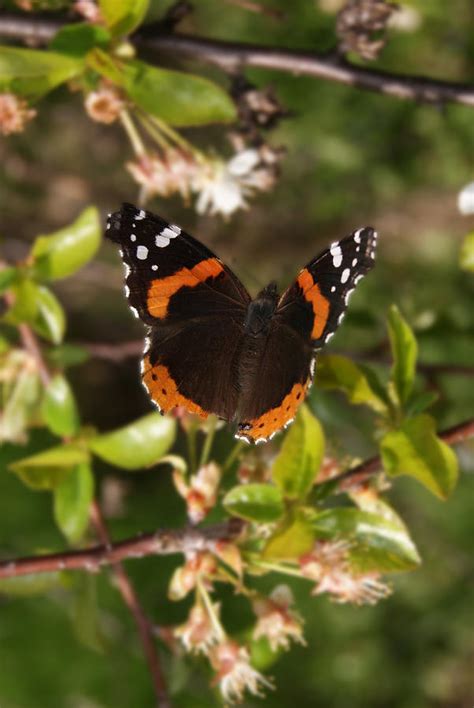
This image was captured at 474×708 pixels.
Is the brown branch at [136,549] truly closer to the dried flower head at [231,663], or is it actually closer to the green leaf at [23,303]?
the dried flower head at [231,663]

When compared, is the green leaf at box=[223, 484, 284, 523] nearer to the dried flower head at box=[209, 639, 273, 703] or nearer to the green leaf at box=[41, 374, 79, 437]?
the dried flower head at box=[209, 639, 273, 703]

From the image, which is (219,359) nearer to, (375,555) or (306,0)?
(375,555)

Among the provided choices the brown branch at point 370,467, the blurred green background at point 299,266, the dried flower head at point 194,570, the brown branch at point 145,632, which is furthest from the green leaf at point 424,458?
the blurred green background at point 299,266

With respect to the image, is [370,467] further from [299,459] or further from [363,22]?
[363,22]

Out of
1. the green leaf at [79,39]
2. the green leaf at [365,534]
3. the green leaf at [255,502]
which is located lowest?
the green leaf at [365,534]

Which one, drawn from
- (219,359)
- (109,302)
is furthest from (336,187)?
(219,359)
